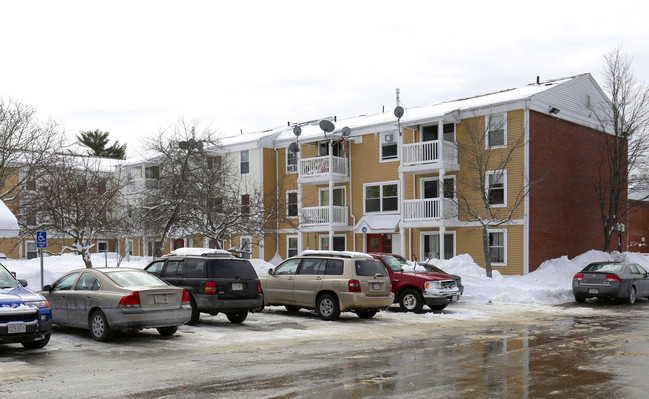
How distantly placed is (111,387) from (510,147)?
2578 centimetres

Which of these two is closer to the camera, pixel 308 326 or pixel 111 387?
pixel 111 387

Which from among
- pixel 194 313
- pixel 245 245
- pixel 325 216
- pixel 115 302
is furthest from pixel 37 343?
pixel 325 216

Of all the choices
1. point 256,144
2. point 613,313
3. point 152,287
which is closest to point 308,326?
point 152,287

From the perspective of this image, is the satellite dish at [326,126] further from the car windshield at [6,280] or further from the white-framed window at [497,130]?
the car windshield at [6,280]

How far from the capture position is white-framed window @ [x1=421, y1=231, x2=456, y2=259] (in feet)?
110

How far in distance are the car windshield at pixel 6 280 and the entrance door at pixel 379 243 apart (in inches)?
Answer: 997

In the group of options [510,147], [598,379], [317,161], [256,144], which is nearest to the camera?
[598,379]

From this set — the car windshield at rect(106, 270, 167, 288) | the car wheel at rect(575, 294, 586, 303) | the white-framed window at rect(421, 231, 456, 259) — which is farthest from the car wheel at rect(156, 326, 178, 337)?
the white-framed window at rect(421, 231, 456, 259)

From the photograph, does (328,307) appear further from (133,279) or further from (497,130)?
(497,130)

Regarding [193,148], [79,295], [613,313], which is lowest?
[613,313]

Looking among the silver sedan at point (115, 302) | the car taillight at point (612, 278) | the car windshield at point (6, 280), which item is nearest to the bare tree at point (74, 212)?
the silver sedan at point (115, 302)

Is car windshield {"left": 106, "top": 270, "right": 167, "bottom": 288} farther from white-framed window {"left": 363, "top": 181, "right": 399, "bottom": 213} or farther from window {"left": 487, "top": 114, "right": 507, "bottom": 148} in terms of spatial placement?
white-framed window {"left": 363, "top": 181, "right": 399, "bottom": 213}

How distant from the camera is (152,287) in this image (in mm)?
13188

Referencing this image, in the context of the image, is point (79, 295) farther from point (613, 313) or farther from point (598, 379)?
point (613, 313)
